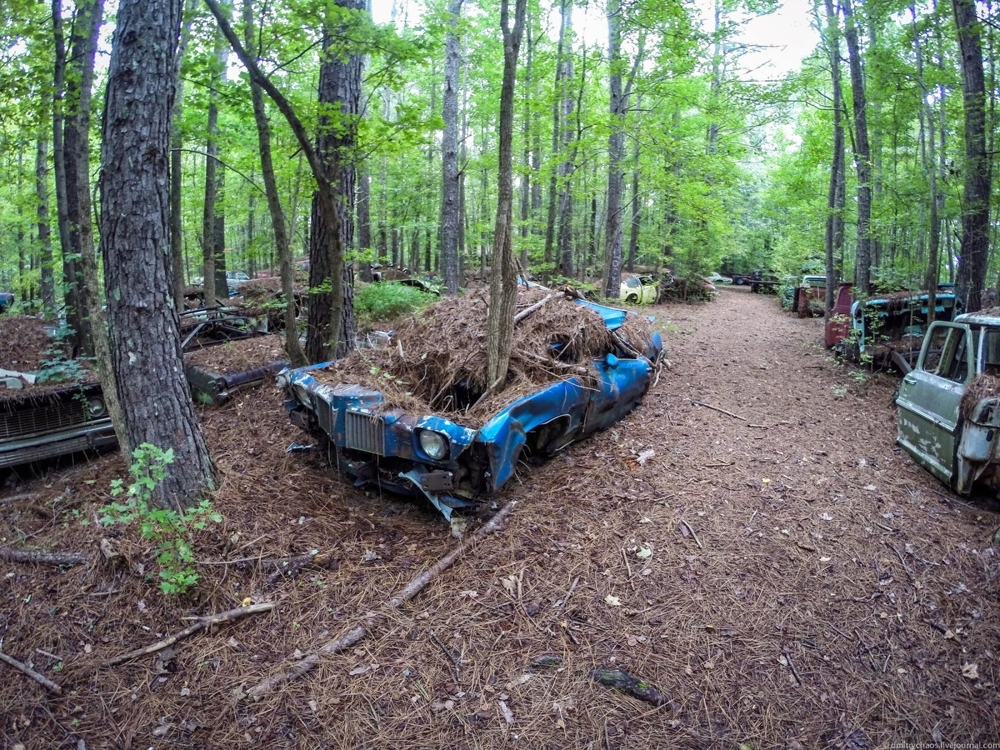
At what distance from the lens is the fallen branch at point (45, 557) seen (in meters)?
3.96

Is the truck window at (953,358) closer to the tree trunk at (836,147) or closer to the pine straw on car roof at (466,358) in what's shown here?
the pine straw on car roof at (466,358)

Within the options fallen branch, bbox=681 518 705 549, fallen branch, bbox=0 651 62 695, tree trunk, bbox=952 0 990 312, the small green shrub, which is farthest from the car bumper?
tree trunk, bbox=952 0 990 312

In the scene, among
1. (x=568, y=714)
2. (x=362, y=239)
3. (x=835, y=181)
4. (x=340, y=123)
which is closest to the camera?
(x=568, y=714)

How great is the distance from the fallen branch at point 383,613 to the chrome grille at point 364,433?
0.90 m

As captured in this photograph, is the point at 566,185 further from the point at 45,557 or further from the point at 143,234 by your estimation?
the point at 45,557

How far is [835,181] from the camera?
504 inches

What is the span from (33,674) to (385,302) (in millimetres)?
8330

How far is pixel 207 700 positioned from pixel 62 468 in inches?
171

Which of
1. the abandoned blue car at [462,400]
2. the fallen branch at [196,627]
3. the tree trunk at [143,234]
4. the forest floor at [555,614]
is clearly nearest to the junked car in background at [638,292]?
the abandoned blue car at [462,400]

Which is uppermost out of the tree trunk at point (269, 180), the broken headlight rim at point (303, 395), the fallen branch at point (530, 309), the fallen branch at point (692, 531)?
the tree trunk at point (269, 180)

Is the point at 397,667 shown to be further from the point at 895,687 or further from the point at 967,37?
the point at 967,37

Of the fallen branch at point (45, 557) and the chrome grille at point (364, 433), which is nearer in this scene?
the fallen branch at point (45, 557)

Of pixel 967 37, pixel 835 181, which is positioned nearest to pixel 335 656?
pixel 967 37

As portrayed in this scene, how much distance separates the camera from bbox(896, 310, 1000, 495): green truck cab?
4250 millimetres
